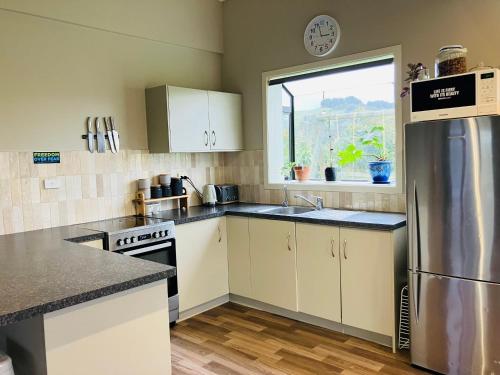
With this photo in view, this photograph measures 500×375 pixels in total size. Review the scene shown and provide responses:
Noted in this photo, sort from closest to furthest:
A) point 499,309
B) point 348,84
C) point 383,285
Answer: point 499,309, point 383,285, point 348,84

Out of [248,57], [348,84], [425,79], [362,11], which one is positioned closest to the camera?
[425,79]

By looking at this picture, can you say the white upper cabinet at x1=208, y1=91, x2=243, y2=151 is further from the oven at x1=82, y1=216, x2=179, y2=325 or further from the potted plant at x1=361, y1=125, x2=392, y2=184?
the potted plant at x1=361, y1=125, x2=392, y2=184

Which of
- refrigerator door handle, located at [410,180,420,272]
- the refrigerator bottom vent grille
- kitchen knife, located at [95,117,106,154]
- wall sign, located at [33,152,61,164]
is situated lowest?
the refrigerator bottom vent grille

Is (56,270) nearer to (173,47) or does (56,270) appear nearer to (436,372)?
(436,372)

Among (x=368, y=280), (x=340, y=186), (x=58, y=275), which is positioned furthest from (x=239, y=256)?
(x=58, y=275)

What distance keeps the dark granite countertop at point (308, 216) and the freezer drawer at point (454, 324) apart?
48 cm

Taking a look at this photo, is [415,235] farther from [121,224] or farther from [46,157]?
[46,157]

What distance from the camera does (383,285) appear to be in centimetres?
305

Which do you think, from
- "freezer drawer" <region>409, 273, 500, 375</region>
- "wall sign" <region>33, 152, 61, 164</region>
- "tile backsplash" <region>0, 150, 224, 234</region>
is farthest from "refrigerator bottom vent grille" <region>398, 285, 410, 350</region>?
"wall sign" <region>33, 152, 61, 164</region>

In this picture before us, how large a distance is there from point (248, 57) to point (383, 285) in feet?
8.51

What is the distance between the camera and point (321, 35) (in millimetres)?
3797

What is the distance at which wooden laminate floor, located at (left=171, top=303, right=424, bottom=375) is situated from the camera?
287 cm

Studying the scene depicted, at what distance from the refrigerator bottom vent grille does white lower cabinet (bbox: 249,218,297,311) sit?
87 centimetres

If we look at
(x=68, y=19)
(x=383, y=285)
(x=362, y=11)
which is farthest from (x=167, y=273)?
(x=362, y=11)
